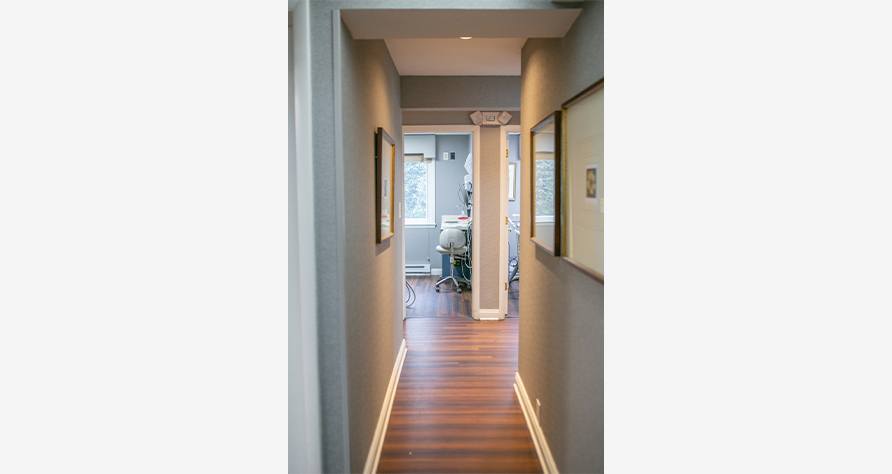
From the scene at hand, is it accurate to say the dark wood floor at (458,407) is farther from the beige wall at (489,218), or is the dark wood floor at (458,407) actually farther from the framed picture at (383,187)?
the framed picture at (383,187)

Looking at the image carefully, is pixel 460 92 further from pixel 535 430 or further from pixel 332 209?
pixel 332 209

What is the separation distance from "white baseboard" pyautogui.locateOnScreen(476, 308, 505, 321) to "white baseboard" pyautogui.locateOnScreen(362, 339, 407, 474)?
1661 millimetres

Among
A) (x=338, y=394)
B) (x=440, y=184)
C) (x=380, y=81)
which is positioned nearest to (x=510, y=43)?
(x=380, y=81)

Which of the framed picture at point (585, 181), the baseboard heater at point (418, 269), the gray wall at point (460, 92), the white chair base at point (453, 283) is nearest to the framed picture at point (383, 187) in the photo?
the framed picture at point (585, 181)

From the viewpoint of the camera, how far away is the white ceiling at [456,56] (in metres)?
3.39

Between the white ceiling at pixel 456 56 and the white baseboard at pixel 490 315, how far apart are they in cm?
257

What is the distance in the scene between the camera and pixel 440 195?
30.7 ft

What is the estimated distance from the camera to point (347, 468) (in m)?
1.88

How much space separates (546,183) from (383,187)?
2.96 ft

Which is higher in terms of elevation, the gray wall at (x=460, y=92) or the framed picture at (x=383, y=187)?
the gray wall at (x=460, y=92)
